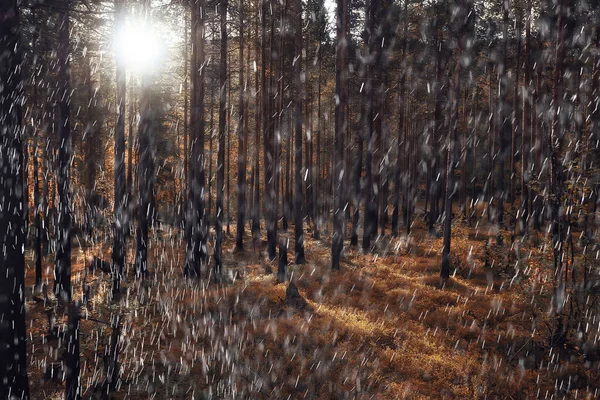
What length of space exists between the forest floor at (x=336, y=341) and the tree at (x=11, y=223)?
1935mm

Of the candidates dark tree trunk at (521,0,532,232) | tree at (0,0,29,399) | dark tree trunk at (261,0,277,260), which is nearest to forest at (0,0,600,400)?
tree at (0,0,29,399)

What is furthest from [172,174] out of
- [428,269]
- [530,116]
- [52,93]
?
[530,116]

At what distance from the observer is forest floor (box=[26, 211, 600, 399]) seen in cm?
806

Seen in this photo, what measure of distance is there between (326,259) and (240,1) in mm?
12224

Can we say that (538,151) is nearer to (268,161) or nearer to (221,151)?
(268,161)

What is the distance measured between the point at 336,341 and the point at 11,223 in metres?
6.73

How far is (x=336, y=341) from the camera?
9.55 m

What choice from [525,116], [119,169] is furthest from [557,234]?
[525,116]

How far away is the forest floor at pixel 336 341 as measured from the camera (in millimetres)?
8062

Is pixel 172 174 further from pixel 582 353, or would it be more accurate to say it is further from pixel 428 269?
pixel 582 353

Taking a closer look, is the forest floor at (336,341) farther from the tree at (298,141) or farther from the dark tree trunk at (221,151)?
the tree at (298,141)

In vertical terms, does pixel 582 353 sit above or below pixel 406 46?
below

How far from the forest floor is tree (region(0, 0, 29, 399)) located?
76.2 inches

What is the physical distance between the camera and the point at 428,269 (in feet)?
54.6
